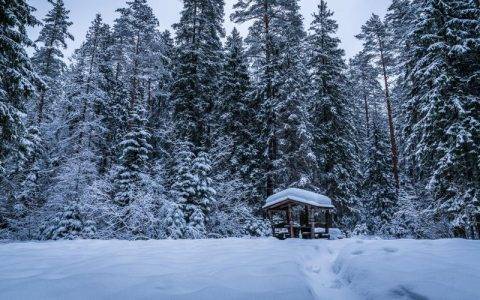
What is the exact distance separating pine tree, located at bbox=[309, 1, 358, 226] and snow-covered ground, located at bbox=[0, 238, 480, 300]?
14883 millimetres

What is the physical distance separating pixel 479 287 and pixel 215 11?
77.5 feet

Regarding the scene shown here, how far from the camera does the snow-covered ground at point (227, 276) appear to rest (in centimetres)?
318

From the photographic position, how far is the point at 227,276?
397cm

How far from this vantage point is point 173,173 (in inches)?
742

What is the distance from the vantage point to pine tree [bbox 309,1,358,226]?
20703mm

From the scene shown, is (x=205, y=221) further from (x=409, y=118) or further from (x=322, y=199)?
(x=409, y=118)

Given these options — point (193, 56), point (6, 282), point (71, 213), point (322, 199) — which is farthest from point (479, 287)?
point (193, 56)

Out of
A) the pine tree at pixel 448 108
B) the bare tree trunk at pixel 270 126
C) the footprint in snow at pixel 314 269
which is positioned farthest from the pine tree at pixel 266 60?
the footprint in snow at pixel 314 269

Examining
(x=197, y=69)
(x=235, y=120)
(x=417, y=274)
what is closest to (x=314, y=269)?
(x=417, y=274)

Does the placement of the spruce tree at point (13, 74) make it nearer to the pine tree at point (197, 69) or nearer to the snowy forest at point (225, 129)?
the snowy forest at point (225, 129)

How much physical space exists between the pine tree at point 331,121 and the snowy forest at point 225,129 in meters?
0.11

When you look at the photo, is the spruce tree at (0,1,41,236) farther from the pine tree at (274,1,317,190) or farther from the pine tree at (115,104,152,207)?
the pine tree at (274,1,317,190)

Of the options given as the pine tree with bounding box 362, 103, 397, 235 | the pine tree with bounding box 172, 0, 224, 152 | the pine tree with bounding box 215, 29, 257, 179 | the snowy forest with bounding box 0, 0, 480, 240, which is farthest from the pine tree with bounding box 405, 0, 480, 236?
the pine tree with bounding box 172, 0, 224, 152

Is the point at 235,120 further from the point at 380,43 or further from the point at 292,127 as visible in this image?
the point at 380,43
